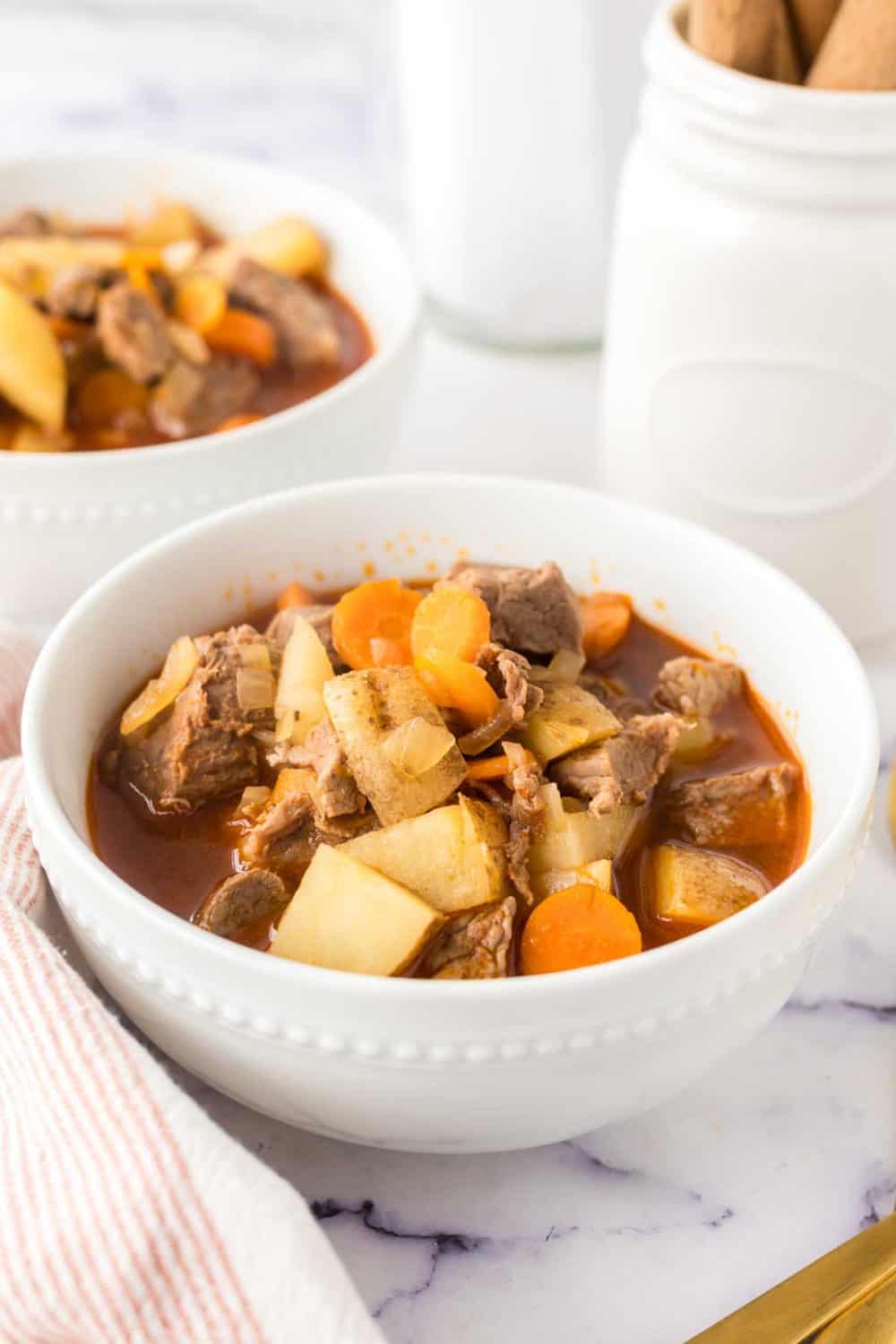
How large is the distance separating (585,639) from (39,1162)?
90 cm

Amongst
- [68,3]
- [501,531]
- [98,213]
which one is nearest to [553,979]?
[501,531]

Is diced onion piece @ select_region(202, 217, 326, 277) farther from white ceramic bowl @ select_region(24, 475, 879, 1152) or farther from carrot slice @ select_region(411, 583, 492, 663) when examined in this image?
carrot slice @ select_region(411, 583, 492, 663)

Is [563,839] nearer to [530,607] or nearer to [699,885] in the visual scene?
[699,885]

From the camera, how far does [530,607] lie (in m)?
1.83

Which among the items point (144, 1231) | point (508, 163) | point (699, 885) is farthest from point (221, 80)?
point (144, 1231)

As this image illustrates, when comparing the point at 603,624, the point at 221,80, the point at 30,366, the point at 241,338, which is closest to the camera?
the point at 603,624

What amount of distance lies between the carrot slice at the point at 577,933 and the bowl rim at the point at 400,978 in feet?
0.24

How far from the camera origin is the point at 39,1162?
4.67 feet

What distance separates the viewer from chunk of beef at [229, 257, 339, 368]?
105 inches

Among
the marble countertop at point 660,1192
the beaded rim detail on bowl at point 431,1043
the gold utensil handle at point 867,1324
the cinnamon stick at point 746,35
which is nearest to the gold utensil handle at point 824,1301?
the gold utensil handle at point 867,1324

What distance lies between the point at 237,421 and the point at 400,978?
1271 millimetres

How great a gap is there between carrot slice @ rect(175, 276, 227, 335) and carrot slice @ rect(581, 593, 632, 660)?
3.07ft

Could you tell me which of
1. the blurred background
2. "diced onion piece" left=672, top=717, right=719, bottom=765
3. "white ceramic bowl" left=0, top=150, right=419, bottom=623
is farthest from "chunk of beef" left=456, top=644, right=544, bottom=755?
the blurred background

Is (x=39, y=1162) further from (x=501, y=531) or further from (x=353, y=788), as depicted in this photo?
(x=501, y=531)
